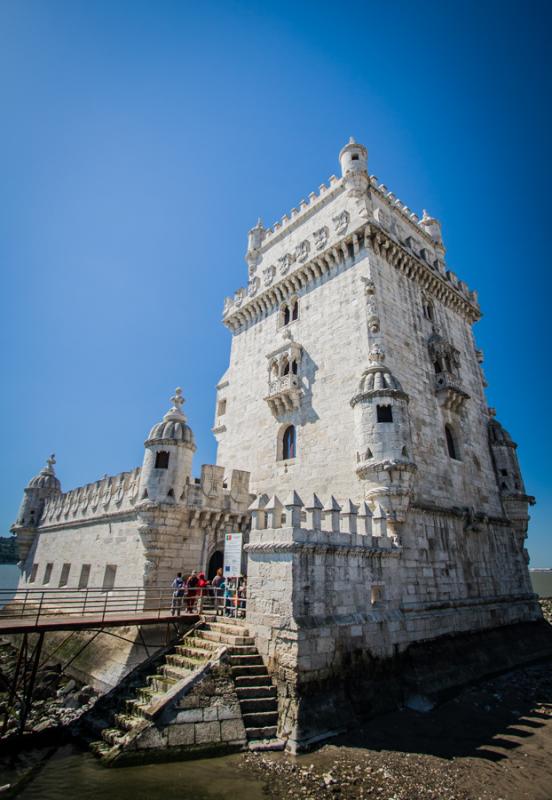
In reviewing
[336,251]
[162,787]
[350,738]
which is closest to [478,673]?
[350,738]

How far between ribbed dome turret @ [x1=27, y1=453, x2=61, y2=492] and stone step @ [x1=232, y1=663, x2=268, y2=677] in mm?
25933

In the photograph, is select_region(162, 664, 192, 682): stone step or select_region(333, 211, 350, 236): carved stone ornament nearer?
select_region(162, 664, 192, 682): stone step

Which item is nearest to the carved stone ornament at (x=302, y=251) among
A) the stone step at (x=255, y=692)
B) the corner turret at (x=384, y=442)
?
the corner turret at (x=384, y=442)

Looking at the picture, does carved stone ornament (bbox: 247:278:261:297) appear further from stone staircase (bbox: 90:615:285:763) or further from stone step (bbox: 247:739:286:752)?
stone step (bbox: 247:739:286:752)

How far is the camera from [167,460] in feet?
56.4

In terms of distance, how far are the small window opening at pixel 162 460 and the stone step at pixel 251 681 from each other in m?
8.93

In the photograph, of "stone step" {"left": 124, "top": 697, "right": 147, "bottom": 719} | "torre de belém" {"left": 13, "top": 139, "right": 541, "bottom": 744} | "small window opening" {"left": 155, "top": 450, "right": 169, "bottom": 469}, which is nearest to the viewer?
"stone step" {"left": 124, "top": 697, "right": 147, "bottom": 719}

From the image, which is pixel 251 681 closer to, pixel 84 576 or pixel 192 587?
pixel 192 587

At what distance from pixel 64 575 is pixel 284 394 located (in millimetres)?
16130

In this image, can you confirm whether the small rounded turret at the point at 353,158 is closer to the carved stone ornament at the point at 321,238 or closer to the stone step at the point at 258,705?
the carved stone ornament at the point at 321,238

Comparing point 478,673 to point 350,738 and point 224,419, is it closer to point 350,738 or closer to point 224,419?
point 350,738

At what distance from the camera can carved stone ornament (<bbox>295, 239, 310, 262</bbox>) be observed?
21936mm

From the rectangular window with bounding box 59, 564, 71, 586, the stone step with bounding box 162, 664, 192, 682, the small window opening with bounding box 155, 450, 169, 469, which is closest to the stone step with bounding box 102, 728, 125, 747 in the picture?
the stone step with bounding box 162, 664, 192, 682

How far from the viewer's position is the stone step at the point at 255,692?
9.57 metres
